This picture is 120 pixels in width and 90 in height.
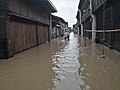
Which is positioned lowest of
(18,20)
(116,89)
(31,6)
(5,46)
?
(116,89)

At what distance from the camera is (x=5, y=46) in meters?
10.3

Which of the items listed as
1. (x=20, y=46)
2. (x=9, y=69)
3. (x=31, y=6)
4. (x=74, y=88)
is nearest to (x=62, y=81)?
(x=74, y=88)

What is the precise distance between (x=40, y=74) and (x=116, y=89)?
2.84 m

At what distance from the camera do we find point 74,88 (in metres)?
5.09

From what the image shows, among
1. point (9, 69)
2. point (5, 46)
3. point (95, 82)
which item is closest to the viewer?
point (95, 82)

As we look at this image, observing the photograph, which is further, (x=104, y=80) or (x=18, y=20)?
(x=18, y=20)

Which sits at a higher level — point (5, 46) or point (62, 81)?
point (5, 46)

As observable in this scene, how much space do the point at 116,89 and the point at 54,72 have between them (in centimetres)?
264

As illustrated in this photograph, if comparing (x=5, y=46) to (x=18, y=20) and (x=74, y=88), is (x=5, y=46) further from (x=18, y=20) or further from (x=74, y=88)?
(x=74, y=88)

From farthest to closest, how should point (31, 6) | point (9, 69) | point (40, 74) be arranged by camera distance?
1. point (31, 6)
2. point (9, 69)
3. point (40, 74)

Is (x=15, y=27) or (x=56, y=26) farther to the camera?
(x=56, y=26)

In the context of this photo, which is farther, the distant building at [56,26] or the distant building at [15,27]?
the distant building at [56,26]

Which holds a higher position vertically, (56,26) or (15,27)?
(56,26)

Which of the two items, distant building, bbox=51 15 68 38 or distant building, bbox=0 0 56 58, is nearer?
distant building, bbox=0 0 56 58
